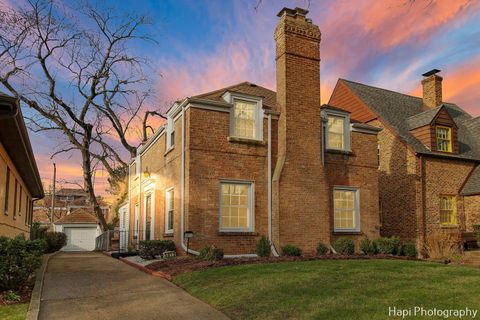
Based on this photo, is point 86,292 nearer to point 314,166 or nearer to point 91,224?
point 314,166

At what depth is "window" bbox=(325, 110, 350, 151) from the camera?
707 inches

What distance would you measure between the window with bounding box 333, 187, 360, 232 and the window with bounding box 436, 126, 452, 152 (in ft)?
27.0

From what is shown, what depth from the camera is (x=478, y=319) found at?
586 centimetres

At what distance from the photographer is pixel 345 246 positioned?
51.6 feet

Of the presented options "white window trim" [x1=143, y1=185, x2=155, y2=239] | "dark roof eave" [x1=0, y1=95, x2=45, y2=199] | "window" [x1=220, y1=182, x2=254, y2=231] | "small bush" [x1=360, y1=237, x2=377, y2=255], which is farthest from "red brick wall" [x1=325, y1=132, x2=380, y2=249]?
"dark roof eave" [x1=0, y1=95, x2=45, y2=199]

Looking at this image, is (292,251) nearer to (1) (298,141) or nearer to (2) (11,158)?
(1) (298,141)

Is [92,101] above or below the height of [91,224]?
above

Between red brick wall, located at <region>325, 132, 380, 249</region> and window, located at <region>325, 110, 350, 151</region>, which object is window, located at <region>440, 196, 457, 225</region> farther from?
window, located at <region>325, 110, 350, 151</region>

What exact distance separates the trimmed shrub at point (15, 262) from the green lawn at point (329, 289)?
3185 millimetres

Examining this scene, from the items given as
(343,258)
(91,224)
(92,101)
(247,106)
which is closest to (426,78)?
(247,106)

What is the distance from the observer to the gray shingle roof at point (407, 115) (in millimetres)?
23609

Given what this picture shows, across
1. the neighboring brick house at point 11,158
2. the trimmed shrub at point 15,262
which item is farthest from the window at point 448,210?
the trimmed shrub at point 15,262

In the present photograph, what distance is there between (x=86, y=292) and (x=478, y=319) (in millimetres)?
7296

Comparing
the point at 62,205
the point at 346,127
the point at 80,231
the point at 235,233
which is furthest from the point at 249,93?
the point at 62,205
